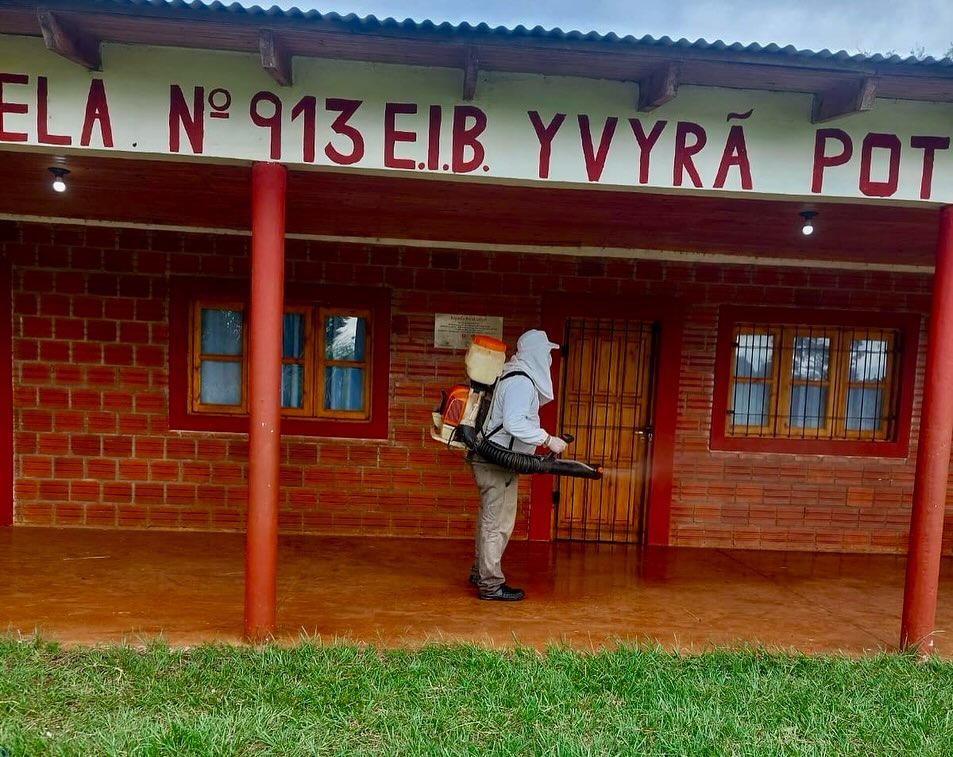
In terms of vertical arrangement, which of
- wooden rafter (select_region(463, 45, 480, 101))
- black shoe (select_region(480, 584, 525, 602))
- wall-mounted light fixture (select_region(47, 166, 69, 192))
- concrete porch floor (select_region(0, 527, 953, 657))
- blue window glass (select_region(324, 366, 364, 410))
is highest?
wooden rafter (select_region(463, 45, 480, 101))

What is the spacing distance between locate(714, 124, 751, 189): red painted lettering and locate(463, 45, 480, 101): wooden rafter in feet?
4.49

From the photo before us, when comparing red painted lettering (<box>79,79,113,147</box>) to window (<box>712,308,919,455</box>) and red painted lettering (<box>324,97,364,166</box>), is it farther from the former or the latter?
window (<box>712,308,919,455</box>)

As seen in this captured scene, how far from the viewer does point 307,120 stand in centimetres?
334

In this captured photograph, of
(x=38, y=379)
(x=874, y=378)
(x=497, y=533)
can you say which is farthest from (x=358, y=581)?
(x=874, y=378)

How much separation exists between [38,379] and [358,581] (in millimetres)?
3430

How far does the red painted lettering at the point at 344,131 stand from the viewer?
3341mm

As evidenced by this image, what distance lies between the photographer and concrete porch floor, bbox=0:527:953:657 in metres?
3.78

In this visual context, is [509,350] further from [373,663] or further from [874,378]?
[874,378]

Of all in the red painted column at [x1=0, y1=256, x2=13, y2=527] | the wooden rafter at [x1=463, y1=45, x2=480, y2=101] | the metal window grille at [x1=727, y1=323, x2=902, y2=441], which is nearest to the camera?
the wooden rafter at [x1=463, y1=45, x2=480, y2=101]

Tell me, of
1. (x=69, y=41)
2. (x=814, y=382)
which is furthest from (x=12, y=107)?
(x=814, y=382)

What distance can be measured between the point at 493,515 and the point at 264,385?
1.74m

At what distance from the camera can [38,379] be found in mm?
5672

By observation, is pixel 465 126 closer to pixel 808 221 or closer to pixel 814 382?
pixel 808 221

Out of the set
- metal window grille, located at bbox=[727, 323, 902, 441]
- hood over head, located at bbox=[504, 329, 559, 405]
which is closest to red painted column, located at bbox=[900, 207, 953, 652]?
hood over head, located at bbox=[504, 329, 559, 405]
